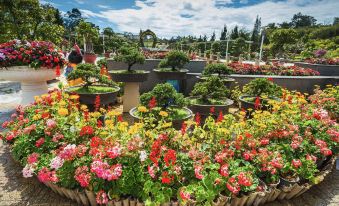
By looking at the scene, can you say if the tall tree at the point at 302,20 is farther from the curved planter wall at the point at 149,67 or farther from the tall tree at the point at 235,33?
the curved planter wall at the point at 149,67

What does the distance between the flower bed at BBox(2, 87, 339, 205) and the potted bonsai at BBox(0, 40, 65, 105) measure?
166 centimetres

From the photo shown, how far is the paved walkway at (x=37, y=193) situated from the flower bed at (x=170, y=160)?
3.8 inches

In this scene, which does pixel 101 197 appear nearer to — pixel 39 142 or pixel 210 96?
pixel 39 142

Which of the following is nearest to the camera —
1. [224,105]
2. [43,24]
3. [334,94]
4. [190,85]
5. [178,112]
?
[178,112]

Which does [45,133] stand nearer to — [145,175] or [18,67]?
[145,175]

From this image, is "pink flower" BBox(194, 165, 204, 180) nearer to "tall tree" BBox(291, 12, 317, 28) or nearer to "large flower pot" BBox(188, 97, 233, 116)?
"large flower pot" BBox(188, 97, 233, 116)

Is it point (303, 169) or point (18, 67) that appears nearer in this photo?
Answer: point (303, 169)

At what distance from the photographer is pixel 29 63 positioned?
430cm

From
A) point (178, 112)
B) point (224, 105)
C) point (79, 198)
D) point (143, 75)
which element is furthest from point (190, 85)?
point (79, 198)

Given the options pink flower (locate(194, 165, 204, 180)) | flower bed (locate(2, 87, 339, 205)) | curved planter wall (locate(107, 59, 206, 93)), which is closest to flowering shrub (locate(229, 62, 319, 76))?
curved planter wall (locate(107, 59, 206, 93))

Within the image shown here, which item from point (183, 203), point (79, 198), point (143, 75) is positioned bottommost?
point (79, 198)

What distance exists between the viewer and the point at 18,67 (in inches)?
167

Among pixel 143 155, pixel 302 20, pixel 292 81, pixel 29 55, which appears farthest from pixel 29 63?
pixel 302 20

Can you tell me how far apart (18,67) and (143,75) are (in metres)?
2.44
